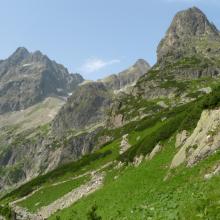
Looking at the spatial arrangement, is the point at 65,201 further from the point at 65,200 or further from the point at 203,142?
the point at 203,142

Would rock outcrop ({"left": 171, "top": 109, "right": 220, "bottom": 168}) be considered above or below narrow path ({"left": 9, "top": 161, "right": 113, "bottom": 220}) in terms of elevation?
above

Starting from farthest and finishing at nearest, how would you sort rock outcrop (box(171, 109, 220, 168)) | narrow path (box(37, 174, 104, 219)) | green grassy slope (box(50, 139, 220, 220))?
1. narrow path (box(37, 174, 104, 219))
2. rock outcrop (box(171, 109, 220, 168))
3. green grassy slope (box(50, 139, 220, 220))

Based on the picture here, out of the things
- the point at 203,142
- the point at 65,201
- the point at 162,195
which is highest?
the point at 203,142

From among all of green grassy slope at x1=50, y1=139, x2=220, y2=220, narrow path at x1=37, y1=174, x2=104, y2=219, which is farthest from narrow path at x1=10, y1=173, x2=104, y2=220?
green grassy slope at x1=50, y1=139, x2=220, y2=220

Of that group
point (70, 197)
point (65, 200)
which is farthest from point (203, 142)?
point (70, 197)

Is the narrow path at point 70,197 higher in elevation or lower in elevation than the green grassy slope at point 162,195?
lower

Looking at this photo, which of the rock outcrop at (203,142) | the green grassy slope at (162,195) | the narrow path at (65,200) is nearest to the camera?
the green grassy slope at (162,195)

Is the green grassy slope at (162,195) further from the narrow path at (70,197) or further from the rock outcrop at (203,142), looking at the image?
the narrow path at (70,197)

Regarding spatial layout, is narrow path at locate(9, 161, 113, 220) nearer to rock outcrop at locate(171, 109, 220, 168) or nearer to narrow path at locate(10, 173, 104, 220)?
narrow path at locate(10, 173, 104, 220)

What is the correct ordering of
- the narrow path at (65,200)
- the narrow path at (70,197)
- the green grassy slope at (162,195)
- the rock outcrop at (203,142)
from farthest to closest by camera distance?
the narrow path at (65,200), the narrow path at (70,197), the rock outcrop at (203,142), the green grassy slope at (162,195)

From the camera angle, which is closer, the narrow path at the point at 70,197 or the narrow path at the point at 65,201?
the narrow path at the point at 70,197

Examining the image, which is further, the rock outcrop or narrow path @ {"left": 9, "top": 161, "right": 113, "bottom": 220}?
narrow path @ {"left": 9, "top": 161, "right": 113, "bottom": 220}

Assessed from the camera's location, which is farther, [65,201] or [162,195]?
[65,201]

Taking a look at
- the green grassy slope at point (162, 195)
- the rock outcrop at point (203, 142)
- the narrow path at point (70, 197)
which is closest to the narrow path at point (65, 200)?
the narrow path at point (70, 197)
